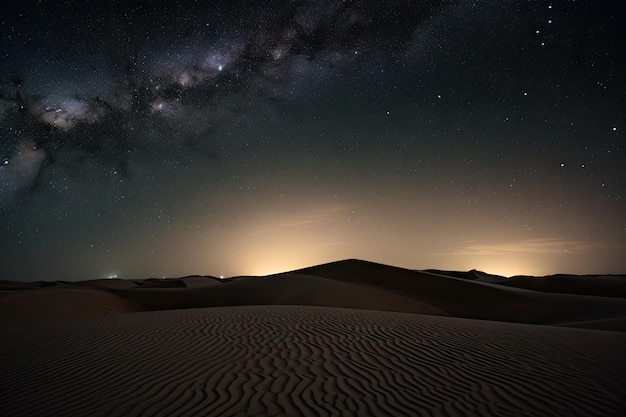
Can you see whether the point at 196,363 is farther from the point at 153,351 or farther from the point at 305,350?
the point at 305,350

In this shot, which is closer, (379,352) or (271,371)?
(271,371)

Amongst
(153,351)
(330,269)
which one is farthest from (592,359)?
(330,269)

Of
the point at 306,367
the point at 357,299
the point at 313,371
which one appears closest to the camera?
the point at 313,371

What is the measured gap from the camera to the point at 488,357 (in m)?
6.05

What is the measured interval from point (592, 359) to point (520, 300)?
14.7m

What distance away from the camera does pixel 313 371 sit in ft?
17.1

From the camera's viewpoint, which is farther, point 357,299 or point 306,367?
point 357,299

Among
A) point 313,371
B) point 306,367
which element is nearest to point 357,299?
point 306,367

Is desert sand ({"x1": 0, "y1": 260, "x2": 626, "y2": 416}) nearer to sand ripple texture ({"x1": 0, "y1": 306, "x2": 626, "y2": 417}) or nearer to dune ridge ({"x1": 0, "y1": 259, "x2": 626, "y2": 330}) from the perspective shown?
sand ripple texture ({"x1": 0, "y1": 306, "x2": 626, "y2": 417})

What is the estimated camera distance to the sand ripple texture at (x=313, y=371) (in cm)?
411

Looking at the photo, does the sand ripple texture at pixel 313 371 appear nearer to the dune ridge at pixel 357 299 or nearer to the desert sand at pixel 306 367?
the desert sand at pixel 306 367

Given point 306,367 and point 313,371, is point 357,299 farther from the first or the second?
point 313,371

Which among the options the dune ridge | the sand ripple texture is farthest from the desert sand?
the dune ridge

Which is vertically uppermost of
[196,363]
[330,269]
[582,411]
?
[330,269]
